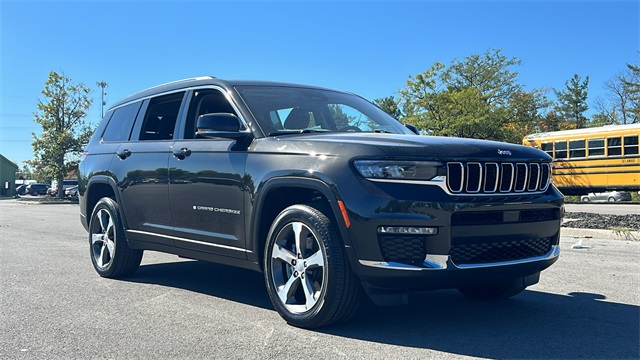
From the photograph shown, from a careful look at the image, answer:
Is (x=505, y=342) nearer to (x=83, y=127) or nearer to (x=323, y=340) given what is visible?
(x=323, y=340)

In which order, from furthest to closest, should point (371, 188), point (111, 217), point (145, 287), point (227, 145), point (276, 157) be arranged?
1. point (111, 217)
2. point (145, 287)
3. point (227, 145)
4. point (276, 157)
5. point (371, 188)

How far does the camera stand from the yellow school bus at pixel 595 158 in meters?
21.4

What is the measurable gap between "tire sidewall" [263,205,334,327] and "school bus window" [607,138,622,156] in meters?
20.8

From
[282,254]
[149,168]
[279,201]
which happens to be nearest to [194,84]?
[149,168]

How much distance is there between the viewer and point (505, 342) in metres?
3.71

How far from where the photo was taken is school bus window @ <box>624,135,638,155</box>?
2111cm

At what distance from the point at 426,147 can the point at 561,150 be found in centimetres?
2246

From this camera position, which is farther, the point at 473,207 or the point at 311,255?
the point at 311,255

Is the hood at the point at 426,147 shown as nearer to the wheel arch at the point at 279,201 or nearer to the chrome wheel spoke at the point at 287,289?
the wheel arch at the point at 279,201

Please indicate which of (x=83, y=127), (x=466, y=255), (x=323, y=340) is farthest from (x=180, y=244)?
(x=83, y=127)

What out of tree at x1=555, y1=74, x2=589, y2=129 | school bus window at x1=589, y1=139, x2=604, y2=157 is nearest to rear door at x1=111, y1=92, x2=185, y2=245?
school bus window at x1=589, y1=139, x2=604, y2=157

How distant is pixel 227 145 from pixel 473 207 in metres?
2.09

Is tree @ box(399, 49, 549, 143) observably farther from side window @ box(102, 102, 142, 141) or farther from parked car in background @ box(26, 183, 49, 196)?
parked car in background @ box(26, 183, 49, 196)

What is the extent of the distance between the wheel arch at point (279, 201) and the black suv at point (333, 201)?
0.03 ft
